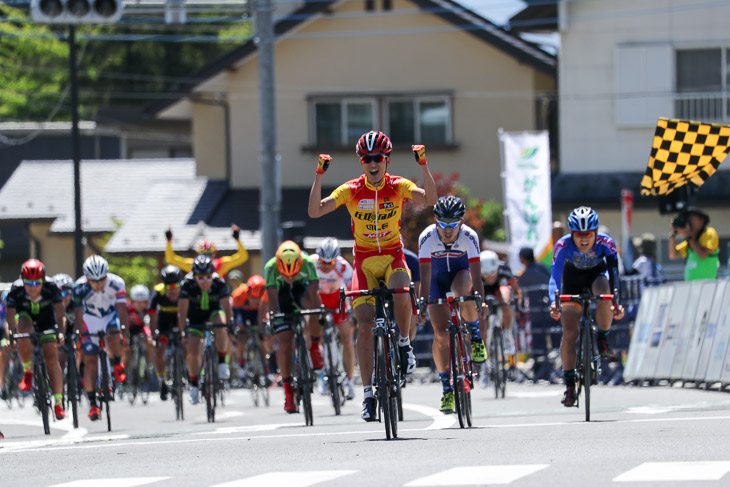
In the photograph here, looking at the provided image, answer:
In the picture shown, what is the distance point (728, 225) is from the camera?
33531 mm

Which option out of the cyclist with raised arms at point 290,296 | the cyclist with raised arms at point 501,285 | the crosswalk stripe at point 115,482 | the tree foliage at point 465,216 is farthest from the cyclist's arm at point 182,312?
the tree foliage at point 465,216

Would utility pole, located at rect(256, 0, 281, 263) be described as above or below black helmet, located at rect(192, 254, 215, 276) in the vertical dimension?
above

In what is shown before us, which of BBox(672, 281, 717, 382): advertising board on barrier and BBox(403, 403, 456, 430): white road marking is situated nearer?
BBox(403, 403, 456, 430): white road marking

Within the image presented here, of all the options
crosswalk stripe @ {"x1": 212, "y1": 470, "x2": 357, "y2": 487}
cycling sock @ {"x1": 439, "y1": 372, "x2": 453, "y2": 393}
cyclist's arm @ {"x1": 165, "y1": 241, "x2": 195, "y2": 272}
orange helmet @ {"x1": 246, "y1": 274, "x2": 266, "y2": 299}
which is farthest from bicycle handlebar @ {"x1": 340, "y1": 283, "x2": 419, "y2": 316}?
orange helmet @ {"x1": 246, "y1": 274, "x2": 266, "y2": 299}

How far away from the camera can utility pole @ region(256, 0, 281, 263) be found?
26516 millimetres

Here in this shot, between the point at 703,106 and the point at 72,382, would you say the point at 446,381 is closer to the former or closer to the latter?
the point at 72,382

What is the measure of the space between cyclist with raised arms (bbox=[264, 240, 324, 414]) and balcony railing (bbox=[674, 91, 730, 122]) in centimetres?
1932

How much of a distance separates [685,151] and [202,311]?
6.47 metres

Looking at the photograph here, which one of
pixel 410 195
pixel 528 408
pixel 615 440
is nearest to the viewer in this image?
pixel 615 440

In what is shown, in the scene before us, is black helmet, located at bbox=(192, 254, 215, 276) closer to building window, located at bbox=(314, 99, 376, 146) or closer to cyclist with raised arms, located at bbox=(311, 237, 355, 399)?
cyclist with raised arms, located at bbox=(311, 237, 355, 399)

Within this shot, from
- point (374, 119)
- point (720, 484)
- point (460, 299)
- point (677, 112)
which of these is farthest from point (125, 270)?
point (720, 484)

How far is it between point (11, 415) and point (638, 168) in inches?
658

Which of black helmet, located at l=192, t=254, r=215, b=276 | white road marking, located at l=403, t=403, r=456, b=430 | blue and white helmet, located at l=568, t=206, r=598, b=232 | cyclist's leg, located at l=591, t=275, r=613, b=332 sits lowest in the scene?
white road marking, located at l=403, t=403, r=456, b=430

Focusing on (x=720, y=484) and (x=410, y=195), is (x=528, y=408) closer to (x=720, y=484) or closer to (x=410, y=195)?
(x=410, y=195)
